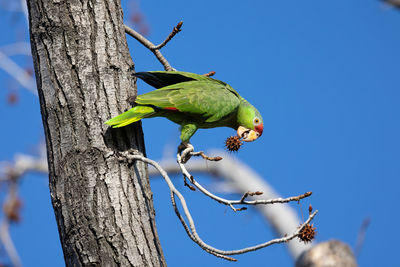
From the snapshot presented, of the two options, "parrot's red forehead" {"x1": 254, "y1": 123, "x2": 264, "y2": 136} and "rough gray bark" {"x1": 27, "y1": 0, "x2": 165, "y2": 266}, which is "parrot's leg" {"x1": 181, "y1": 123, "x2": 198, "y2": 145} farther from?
"parrot's red forehead" {"x1": 254, "y1": 123, "x2": 264, "y2": 136}

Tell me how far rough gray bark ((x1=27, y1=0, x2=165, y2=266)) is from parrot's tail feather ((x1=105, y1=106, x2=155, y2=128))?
8 cm

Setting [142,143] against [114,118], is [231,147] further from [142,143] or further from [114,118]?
[114,118]

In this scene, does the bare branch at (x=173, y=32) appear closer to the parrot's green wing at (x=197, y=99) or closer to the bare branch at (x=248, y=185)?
the parrot's green wing at (x=197, y=99)

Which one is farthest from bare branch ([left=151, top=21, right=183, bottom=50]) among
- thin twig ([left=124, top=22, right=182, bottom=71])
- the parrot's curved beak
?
the parrot's curved beak

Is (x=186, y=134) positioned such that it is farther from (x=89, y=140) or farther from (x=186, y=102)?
(x=89, y=140)

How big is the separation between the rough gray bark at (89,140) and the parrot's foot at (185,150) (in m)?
0.33

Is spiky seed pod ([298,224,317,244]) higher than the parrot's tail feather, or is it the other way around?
the parrot's tail feather

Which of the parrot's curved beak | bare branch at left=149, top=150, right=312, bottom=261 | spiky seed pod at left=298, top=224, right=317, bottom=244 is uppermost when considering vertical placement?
bare branch at left=149, top=150, right=312, bottom=261

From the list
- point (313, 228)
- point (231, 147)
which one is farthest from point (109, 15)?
point (313, 228)

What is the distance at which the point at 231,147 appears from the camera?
331cm

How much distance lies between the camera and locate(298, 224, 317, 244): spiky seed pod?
265 centimetres

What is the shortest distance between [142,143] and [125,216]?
60 centimetres

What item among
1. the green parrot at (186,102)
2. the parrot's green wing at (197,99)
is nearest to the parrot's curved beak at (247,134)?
the green parrot at (186,102)

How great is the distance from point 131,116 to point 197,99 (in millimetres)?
708
